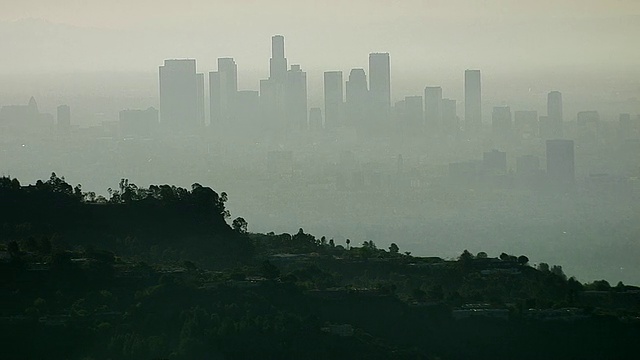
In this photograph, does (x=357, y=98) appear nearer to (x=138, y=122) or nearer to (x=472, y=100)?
(x=472, y=100)

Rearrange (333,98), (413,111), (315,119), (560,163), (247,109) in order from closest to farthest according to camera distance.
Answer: (560,163) < (315,119) < (247,109) < (413,111) < (333,98)

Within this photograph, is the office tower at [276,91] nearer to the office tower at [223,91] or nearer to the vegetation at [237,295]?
the office tower at [223,91]

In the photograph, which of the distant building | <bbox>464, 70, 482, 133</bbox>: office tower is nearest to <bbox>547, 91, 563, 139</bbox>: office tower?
<bbox>464, 70, 482, 133</bbox>: office tower

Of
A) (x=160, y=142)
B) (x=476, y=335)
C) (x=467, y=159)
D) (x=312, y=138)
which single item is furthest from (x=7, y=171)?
(x=476, y=335)

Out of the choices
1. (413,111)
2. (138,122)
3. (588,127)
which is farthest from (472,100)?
(138,122)

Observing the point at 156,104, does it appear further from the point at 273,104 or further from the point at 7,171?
the point at 7,171

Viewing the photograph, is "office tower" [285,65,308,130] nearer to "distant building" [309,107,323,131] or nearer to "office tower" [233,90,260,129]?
"distant building" [309,107,323,131]

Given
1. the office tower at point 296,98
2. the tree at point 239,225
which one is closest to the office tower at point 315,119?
the office tower at point 296,98
